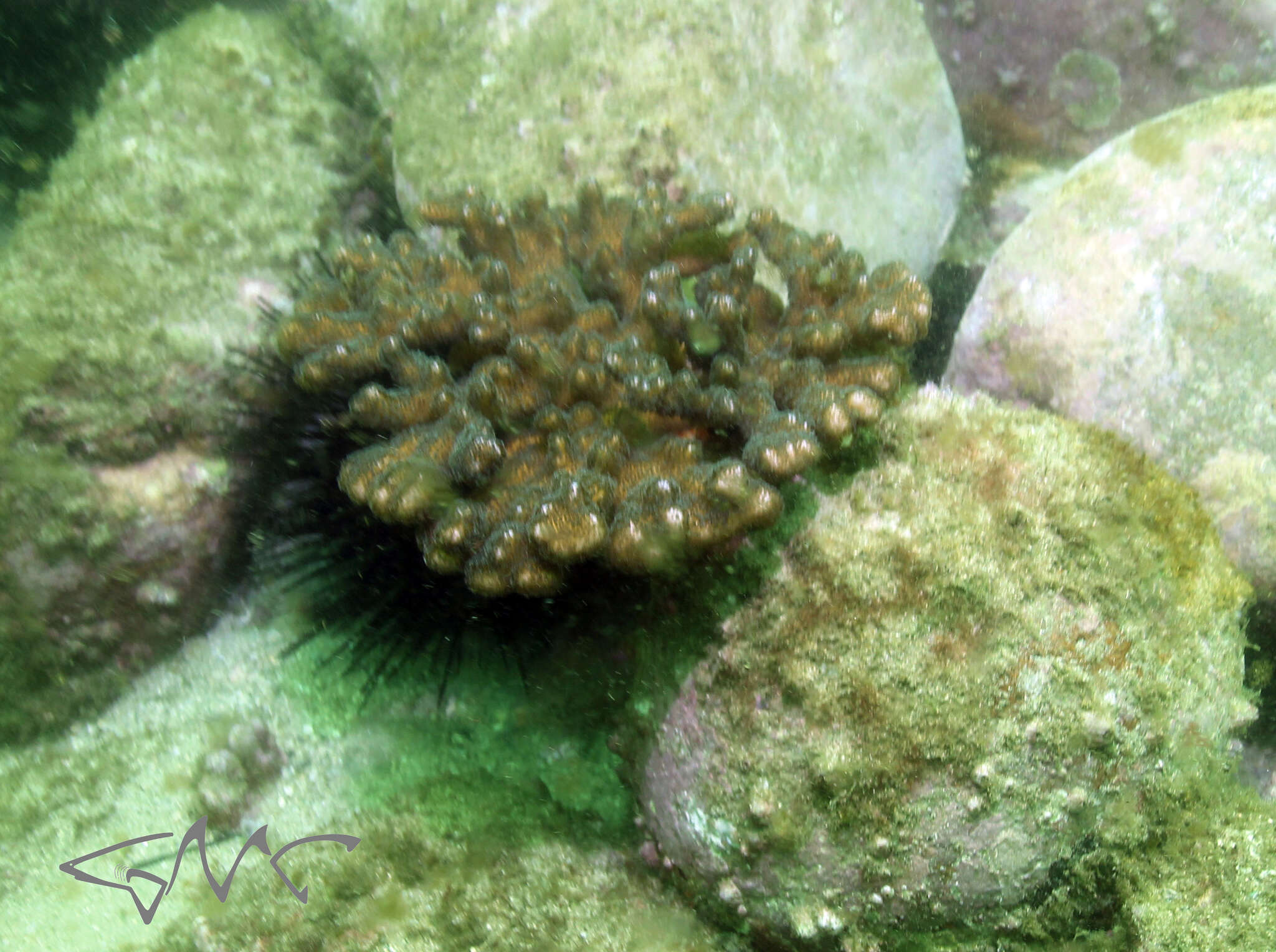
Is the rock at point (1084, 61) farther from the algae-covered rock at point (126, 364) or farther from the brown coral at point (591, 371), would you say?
the algae-covered rock at point (126, 364)

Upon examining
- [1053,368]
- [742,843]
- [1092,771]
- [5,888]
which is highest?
[1053,368]

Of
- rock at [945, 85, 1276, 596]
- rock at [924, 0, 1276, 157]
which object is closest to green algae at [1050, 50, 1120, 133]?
rock at [924, 0, 1276, 157]

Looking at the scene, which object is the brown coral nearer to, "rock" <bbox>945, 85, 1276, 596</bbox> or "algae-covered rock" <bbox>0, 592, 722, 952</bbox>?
"rock" <bbox>945, 85, 1276, 596</bbox>

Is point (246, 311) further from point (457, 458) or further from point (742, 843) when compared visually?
point (742, 843)

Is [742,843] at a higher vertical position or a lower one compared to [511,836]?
higher

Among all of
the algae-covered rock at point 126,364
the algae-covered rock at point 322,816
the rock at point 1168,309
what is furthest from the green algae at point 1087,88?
the algae-covered rock at point 322,816

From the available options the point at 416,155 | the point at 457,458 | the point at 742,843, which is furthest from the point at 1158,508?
the point at 416,155

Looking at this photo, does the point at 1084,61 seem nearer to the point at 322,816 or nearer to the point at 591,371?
the point at 591,371

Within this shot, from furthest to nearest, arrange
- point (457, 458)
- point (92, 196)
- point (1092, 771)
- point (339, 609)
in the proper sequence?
point (92, 196)
point (339, 609)
point (457, 458)
point (1092, 771)

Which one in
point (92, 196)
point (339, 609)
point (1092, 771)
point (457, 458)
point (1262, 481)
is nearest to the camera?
point (1092, 771)
